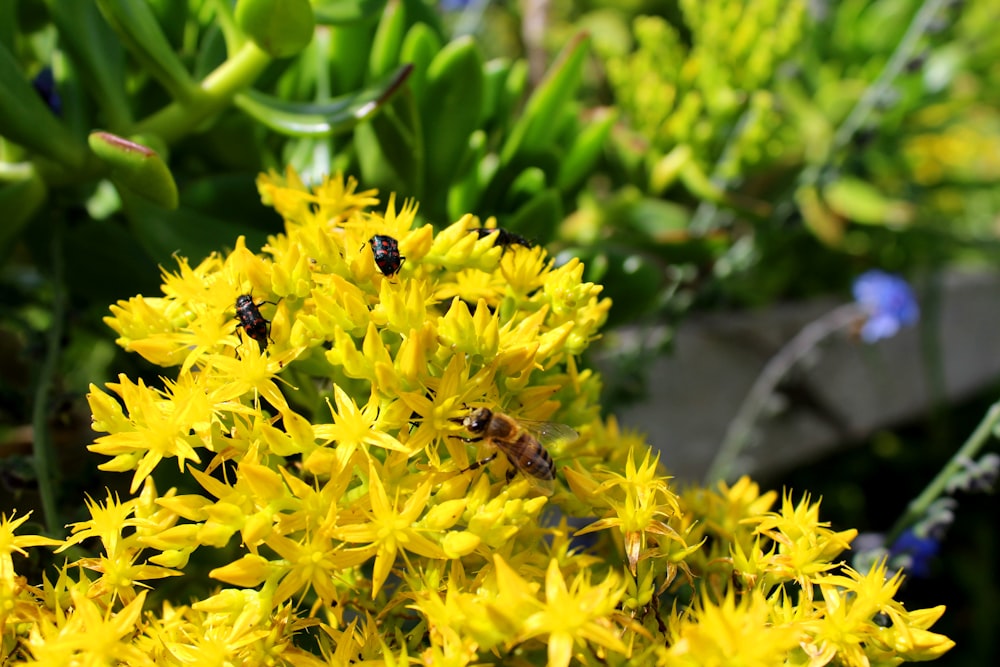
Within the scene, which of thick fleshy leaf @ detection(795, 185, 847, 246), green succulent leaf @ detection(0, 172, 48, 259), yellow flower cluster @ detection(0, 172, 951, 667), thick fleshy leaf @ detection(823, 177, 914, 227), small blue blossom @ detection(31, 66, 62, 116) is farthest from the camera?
thick fleshy leaf @ detection(823, 177, 914, 227)

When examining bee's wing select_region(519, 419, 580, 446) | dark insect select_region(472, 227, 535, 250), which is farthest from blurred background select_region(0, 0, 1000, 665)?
bee's wing select_region(519, 419, 580, 446)

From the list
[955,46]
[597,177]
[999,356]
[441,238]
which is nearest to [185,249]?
[441,238]

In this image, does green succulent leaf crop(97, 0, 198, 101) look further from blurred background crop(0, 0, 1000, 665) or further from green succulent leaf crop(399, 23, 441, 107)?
green succulent leaf crop(399, 23, 441, 107)

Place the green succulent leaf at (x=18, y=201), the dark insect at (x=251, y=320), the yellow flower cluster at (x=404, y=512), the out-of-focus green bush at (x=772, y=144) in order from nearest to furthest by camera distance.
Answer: the yellow flower cluster at (x=404, y=512), the dark insect at (x=251, y=320), the green succulent leaf at (x=18, y=201), the out-of-focus green bush at (x=772, y=144)

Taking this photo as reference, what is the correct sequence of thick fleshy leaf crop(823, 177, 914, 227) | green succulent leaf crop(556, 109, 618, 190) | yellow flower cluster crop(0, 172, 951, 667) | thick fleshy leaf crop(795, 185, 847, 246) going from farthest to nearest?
1. thick fleshy leaf crop(823, 177, 914, 227)
2. thick fleshy leaf crop(795, 185, 847, 246)
3. green succulent leaf crop(556, 109, 618, 190)
4. yellow flower cluster crop(0, 172, 951, 667)

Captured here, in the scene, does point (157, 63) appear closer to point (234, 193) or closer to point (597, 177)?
point (234, 193)

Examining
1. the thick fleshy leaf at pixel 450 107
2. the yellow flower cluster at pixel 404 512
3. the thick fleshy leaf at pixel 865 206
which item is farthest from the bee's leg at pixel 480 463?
the thick fleshy leaf at pixel 865 206

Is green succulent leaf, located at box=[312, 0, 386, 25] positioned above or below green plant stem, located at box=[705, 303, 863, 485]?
above

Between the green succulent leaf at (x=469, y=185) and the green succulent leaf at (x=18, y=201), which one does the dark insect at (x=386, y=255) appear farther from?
the green succulent leaf at (x=18, y=201)

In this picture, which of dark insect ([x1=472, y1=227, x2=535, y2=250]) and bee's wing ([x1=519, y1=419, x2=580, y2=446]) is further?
dark insect ([x1=472, y1=227, x2=535, y2=250])
